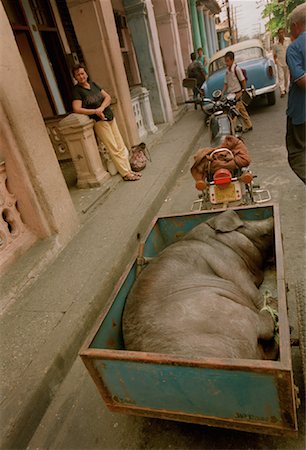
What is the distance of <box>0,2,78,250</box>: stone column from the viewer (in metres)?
3.52

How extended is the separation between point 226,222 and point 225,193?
1323mm

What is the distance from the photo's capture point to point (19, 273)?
3.48 metres

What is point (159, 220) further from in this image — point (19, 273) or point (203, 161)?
point (19, 273)

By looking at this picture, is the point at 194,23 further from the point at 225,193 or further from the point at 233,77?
the point at 225,193

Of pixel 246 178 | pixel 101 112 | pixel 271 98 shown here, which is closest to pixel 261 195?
pixel 246 178

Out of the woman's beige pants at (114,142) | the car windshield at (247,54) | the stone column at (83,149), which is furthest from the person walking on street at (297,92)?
the car windshield at (247,54)

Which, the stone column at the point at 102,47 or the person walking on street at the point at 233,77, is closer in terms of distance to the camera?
the stone column at the point at 102,47

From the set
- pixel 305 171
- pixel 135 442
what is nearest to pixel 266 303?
pixel 135 442

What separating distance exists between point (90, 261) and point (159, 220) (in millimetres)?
1030

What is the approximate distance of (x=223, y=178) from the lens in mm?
3883

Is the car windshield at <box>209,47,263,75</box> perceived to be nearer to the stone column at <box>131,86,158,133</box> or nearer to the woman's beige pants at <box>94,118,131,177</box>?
the stone column at <box>131,86,158,133</box>

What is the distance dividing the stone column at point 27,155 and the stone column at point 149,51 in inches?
250

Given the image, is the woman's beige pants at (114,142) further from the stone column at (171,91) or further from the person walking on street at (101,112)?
the stone column at (171,91)

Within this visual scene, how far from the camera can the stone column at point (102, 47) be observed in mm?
5953
